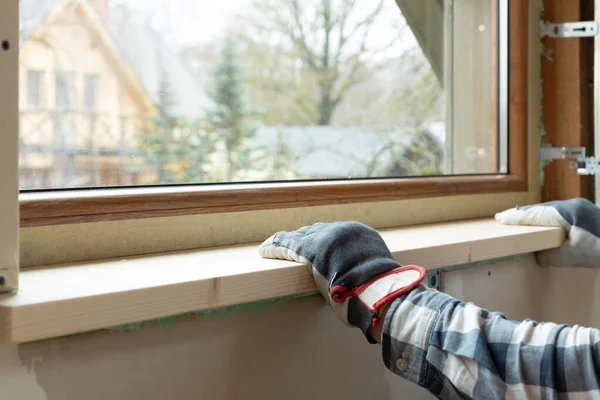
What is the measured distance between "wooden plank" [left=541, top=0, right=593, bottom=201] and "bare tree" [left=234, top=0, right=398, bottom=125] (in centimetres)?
43

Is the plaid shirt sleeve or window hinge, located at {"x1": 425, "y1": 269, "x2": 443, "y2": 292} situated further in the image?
window hinge, located at {"x1": 425, "y1": 269, "x2": 443, "y2": 292}

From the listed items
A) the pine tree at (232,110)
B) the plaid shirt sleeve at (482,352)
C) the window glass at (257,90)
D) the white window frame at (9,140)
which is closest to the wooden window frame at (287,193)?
the window glass at (257,90)

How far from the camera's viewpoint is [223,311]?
85cm

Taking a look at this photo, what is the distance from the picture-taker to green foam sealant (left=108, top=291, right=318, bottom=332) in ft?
2.51

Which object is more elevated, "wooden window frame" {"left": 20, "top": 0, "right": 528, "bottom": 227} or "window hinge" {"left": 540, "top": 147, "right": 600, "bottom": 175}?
"window hinge" {"left": 540, "top": 147, "right": 600, "bottom": 175}

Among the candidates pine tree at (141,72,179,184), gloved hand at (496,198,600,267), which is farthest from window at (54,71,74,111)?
gloved hand at (496,198,600,267)

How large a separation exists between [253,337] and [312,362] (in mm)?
115

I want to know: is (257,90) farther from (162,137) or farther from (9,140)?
(9,140)

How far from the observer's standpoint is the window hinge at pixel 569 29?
1.71 m

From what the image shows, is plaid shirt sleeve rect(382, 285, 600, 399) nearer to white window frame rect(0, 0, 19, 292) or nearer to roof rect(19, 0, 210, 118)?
white window frame rect(0, 0, 19, 292)

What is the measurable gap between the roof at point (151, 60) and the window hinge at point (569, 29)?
3.09 ft

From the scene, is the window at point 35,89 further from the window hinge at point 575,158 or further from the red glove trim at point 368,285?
the window hinge at point 575,158

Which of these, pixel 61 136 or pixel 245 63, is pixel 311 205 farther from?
pixel 245 63

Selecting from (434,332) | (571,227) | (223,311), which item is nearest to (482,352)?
(434,332)
